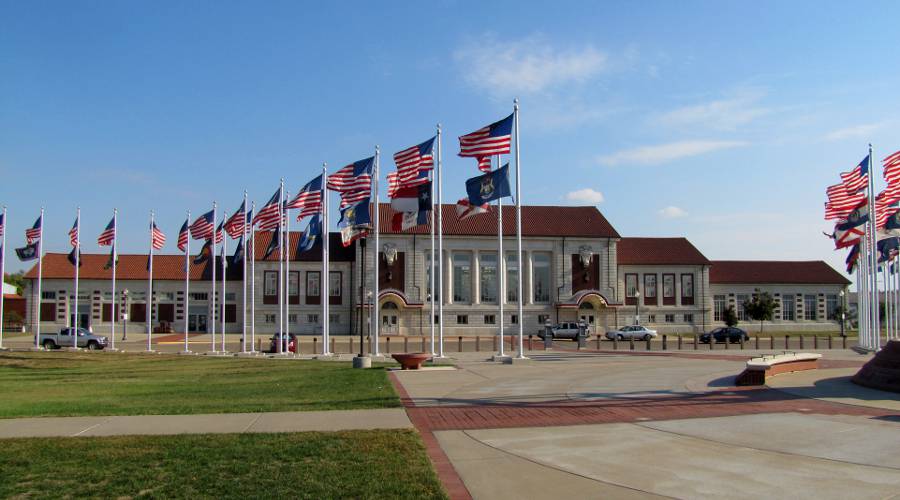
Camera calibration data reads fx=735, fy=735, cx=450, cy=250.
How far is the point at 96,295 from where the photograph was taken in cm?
7638

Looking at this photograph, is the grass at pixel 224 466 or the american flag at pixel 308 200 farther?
the american flag at pixel 308 200

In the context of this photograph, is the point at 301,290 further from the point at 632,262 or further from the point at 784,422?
the point at 784,422

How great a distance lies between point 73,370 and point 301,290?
46.8 m

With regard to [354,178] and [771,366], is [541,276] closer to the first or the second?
[354,178]

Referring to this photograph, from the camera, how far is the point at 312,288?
249ft

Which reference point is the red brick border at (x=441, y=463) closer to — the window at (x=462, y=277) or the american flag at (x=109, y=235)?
the american flag at (x=109, y=235)

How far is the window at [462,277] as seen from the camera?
73938 millimetres

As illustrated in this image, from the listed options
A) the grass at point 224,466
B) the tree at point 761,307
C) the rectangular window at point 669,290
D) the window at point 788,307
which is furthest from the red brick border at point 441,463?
the window at point 788,307

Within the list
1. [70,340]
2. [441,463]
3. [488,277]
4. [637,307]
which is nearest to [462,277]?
[488,277]

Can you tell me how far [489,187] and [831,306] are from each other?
69.7 m

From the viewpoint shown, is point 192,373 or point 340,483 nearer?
point 340,483

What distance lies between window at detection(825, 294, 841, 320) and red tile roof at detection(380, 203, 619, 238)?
26453 mm

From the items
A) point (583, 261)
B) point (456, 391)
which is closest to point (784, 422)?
point (456, 391)

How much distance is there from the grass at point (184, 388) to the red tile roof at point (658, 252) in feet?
180
